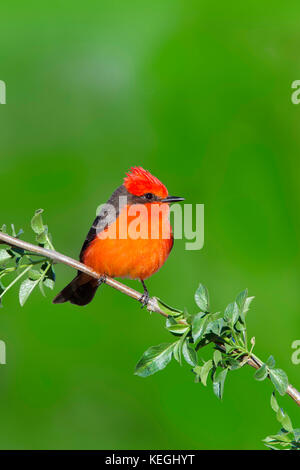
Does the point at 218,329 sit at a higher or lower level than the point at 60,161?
lower

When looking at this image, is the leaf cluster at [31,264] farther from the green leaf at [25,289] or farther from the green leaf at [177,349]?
the green leaf at [177,349]

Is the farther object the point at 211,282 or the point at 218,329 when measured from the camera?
the point at 211,282

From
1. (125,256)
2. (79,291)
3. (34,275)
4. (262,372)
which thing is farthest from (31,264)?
(79,291)

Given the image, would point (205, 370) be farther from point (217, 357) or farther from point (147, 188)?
point (147, 188)

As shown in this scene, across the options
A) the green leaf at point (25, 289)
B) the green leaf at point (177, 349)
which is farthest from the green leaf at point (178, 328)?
the green leaf at point (25, 289)

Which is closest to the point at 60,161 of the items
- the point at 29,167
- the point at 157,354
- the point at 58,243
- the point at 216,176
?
the point at 29,167

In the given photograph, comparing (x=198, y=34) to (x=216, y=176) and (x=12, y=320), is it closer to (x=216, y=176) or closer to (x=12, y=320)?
(x=216, y=176)

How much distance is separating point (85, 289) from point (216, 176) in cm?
130

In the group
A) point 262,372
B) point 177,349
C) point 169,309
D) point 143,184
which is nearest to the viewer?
point 262,372

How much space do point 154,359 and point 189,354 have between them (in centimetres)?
9

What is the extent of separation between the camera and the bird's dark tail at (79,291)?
3387mm

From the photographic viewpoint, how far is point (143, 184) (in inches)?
131

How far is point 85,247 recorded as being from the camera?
3.35 m

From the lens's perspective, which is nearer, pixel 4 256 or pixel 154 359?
pixel 154 359
